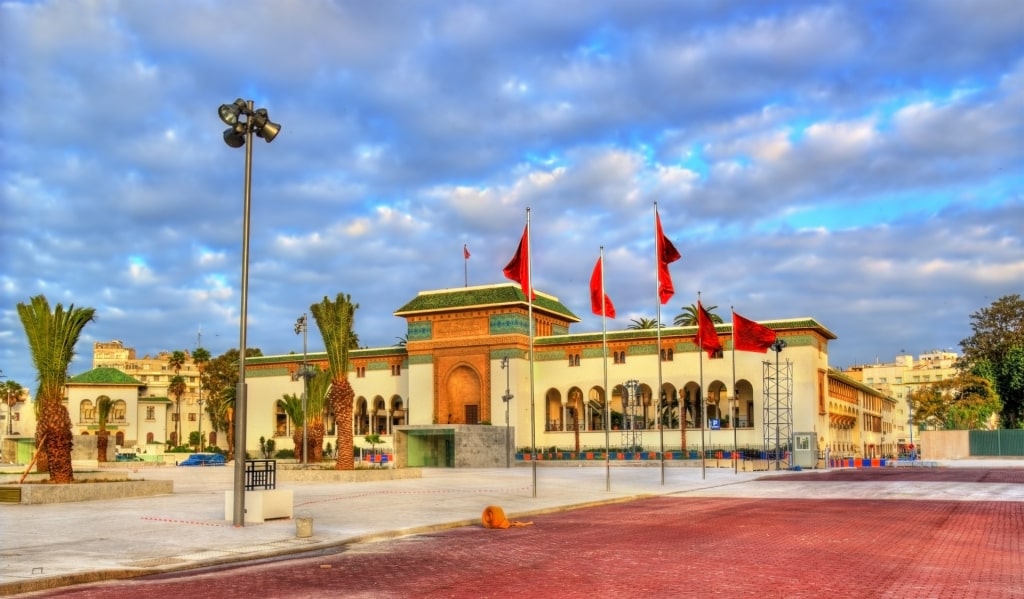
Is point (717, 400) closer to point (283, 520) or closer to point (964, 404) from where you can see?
point (964, 404)

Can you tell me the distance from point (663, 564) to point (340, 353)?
28.6 meters

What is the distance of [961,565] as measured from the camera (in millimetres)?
13031

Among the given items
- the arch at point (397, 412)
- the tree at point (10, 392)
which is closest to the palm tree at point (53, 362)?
the arch at point (397, 412)

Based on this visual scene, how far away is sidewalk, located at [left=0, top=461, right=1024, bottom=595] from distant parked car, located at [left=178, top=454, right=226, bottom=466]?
26091 millimetres

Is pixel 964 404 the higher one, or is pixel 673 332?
pixel 673 332

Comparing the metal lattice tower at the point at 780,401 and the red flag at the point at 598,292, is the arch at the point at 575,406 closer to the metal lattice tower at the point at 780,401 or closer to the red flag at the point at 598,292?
the metal lattice tower at the point at 780,401

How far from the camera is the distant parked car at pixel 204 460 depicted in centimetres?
6243

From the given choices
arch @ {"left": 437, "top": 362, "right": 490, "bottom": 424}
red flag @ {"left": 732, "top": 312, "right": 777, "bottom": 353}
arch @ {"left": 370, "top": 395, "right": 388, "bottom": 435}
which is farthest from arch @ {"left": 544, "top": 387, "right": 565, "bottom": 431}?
red flag @ {"left": 732, "top": 312, "right": 777, "bottom": 353}

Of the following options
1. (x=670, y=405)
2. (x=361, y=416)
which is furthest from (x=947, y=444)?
(x=361, y=416)

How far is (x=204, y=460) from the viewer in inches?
2483

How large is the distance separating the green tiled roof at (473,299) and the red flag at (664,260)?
113 feet

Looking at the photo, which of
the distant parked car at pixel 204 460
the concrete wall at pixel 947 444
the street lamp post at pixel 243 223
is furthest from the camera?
the concrete wall at pixel 947 444

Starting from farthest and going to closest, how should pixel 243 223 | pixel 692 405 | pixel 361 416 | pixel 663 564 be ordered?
pixel 361 416 → pixel 692 405 → pixel 243 223 → pixel 663 564

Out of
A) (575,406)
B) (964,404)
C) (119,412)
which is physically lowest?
(119,412)
